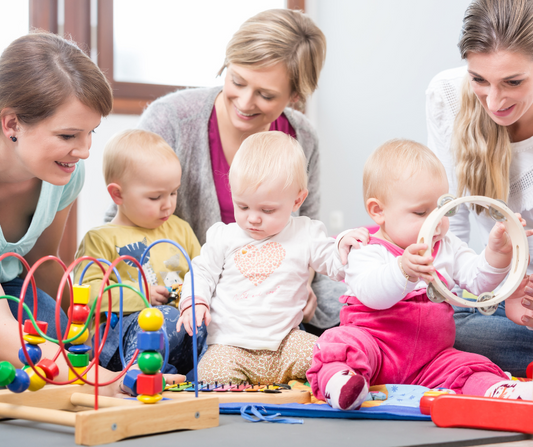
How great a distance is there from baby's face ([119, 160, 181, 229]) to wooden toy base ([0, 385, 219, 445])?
23.8 inches

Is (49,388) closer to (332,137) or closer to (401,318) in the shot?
(401,318)

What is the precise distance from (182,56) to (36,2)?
784 mm

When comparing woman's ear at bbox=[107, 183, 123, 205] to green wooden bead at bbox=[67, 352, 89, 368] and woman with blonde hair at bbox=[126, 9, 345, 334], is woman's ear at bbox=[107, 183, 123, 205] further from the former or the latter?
green wooden bead at bbox=[67, 352, 89, 368]

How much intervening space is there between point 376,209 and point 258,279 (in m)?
0.31

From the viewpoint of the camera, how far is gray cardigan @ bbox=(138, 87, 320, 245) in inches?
71.3

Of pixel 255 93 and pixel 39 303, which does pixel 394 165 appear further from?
pixel 39 303

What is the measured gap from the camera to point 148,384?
0.91 metres

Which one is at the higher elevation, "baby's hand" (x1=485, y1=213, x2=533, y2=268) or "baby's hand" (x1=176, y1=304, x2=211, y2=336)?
"baby's hand" (x1=485, y1=213, x2=533, y2=268)

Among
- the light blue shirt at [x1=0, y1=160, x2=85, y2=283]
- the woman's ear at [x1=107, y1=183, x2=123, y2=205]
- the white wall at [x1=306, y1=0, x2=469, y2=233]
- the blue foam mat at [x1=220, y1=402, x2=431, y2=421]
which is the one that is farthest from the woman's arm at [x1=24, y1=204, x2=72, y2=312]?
the white wall at [x1=306, y1=0, x2=469, y2=233]

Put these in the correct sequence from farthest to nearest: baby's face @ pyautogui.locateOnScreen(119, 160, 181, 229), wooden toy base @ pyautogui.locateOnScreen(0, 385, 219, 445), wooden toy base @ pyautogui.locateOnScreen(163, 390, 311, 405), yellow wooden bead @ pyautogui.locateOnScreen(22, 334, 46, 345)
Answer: baby's face @ pyautogui.locateOnScreen(119, 160, 181, 229) → wooden toy base @ pyautogui.locateOnScreen(163, 390, 311, 405) → yellow wooden bead @ pyautogui.locateOnScreen(22, 334, 46, 345) → wooden toy base @ pyautogui.locateOnScreen(0, 385, 219, 445)

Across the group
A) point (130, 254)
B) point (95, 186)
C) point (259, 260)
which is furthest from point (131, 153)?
point (95, 186)

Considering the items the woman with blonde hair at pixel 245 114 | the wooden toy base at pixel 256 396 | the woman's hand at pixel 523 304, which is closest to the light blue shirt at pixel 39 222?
the woman with blonde hair at pixel 245 114

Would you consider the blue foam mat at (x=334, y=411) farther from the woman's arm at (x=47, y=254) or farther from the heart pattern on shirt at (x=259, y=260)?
the woman's arm at (x=47, y=254)

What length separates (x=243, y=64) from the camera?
163 cm
